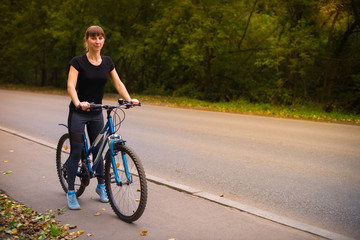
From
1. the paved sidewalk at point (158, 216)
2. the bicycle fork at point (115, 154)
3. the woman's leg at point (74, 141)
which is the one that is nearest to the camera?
the paved sidewalk at point (158, 216)

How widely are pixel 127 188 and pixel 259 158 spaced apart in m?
3.90

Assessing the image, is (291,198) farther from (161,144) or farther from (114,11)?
(114,11)

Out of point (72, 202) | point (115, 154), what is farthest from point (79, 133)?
point (72, 202)

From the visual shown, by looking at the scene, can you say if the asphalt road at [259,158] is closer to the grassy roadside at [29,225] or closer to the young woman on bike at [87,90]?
the young woman on bike at [87,90]

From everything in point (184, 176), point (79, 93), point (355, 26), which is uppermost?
point (355, 26)

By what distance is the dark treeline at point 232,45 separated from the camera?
20.8 metres

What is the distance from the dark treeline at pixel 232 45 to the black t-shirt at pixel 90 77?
52.8ft

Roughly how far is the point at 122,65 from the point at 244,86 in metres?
11.0

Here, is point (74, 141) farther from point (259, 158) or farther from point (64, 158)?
point (259, 158)

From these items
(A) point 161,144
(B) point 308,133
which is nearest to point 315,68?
(B) point 308,133

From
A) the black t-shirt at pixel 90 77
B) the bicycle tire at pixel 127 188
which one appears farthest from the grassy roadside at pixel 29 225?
the black t-shirt at pixel 90 77

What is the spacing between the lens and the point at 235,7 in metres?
21.4

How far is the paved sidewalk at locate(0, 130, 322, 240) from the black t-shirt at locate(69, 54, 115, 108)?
1.35 meters

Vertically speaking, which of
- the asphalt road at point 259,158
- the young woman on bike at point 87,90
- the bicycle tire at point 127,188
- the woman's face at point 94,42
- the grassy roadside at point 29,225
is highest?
the woman's face at point 94,42
